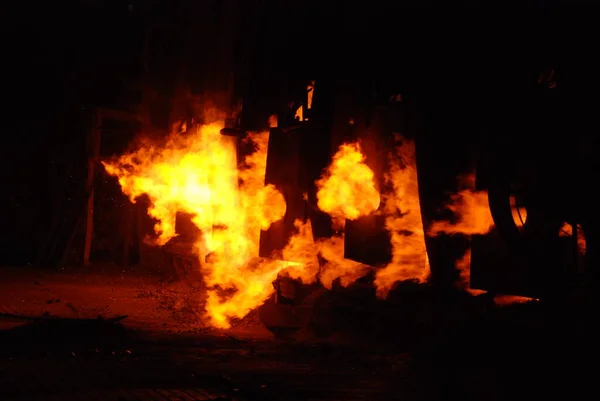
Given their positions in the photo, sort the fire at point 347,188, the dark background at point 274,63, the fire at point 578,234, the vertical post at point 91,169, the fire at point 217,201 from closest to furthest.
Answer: the fire at point 578,234, the dark background at point 274,63, the fire at point 347,188, the fire at point 217,201, the vertical post at point 91,169

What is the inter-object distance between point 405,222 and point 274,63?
5.52 meters

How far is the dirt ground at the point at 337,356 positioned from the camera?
7031mm

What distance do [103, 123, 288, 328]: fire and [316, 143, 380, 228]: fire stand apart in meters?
1.91

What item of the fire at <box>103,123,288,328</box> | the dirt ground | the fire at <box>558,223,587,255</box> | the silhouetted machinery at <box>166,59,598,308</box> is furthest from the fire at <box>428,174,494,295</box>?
the fire at <box>103,123,288,328</box>

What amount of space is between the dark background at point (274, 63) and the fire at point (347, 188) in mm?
1287

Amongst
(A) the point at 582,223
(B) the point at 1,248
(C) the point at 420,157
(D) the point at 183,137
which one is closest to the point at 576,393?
(A) the point at 582,223

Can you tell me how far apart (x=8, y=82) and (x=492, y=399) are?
20139mm

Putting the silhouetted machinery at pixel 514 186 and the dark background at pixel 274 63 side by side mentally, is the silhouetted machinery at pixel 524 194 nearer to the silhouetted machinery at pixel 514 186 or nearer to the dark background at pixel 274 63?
the silhouetted machinery at pixel 514 186

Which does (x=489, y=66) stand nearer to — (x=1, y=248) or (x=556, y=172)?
(x=556, y=172)

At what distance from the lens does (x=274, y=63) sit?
13.9m

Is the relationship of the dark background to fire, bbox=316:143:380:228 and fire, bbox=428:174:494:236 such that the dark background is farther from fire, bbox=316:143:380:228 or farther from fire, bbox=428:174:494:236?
fire, bbox=316:143:380:228

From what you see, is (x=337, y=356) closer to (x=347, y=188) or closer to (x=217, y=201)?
(x=347, y=188)

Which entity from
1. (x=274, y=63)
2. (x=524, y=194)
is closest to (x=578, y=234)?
(x=524, y=194)

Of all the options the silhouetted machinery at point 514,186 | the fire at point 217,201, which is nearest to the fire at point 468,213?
the silhouetted machinery at point 514,186
